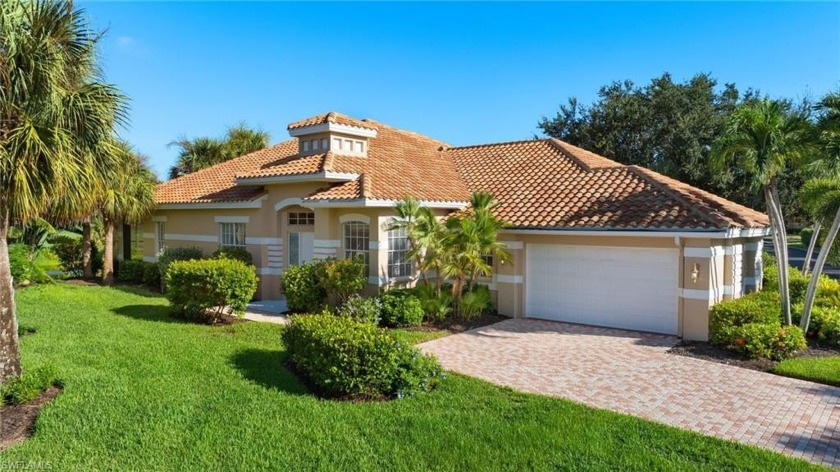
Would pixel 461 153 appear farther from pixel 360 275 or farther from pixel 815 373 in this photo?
pixel 815 373

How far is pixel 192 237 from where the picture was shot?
21.1m

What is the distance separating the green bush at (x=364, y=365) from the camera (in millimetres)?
8164

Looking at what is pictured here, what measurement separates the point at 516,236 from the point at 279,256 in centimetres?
827

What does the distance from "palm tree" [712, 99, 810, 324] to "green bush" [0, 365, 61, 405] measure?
46.8 feet

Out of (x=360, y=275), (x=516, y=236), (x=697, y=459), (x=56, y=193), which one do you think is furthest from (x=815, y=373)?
(x=56, y=193)

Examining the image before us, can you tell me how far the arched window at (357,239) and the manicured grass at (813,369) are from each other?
1046 centimetres

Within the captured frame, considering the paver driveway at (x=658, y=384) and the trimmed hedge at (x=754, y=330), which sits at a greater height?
the trimmed hedge at (x=754, y=330)

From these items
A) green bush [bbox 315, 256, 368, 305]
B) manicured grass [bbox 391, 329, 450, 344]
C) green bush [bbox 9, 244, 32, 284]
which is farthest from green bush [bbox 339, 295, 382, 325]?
green bush [bbox 9, 244, 32, 284]

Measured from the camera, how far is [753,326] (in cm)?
1119

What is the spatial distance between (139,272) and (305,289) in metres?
10.8

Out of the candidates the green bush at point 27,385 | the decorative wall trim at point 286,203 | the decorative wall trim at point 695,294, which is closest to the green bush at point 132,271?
the decorative wall trim at point 286,203

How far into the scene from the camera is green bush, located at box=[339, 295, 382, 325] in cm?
1349

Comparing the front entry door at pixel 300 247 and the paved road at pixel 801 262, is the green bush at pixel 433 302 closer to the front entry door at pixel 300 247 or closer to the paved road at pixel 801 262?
the front entry door at pixel 300 247

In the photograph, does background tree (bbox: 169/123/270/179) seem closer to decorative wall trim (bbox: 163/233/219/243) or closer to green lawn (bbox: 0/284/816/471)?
decorative wall trim (bbox: 163/233/219/243)
